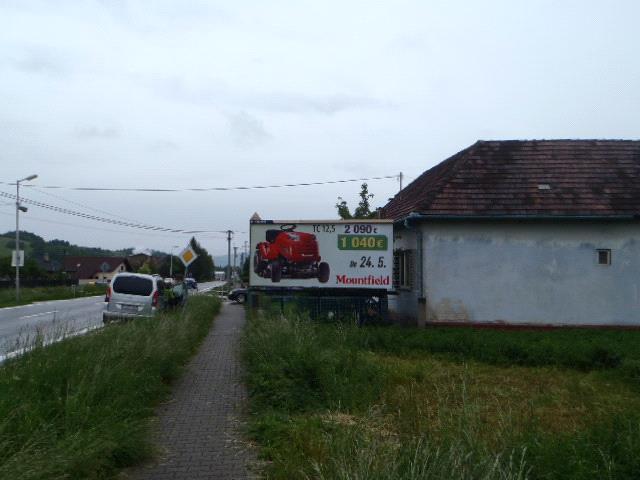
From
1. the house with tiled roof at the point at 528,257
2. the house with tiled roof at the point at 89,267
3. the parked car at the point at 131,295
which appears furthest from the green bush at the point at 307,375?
the house with tiled roof at the point at 89,267

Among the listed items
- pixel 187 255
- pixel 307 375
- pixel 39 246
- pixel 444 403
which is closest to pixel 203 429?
pixel 307 375

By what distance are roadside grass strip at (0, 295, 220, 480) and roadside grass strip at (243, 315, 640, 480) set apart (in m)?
1.33

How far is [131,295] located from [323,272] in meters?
6.04

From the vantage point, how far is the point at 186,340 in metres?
13.2

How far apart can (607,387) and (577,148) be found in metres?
11.8

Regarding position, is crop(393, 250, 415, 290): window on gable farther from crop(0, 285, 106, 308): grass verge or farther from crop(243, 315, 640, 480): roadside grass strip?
crop(0, 285, 106, 308): grass verge

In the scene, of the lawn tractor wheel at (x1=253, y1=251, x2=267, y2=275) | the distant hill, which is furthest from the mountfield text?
the distant hill

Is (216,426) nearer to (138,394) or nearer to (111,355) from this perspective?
(138,394)

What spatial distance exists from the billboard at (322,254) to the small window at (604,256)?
5.52 m

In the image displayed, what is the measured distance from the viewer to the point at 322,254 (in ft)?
66.8

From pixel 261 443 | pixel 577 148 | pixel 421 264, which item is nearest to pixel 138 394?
pixel 261 443

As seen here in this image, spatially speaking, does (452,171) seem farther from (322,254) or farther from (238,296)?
(238,296)

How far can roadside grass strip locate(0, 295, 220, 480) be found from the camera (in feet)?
16.7

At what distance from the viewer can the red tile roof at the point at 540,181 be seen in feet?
59.9
